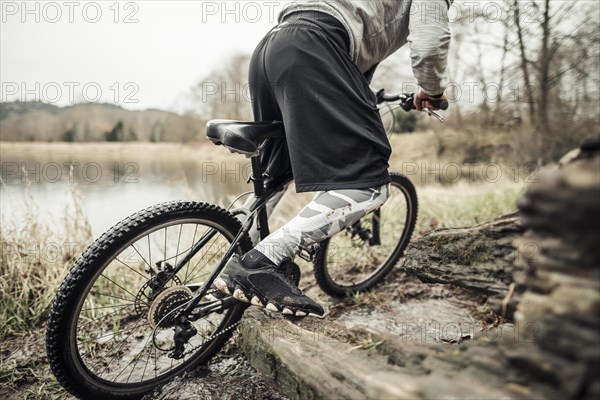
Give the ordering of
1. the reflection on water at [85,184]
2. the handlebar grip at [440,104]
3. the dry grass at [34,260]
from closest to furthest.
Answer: the handlebar grip at [440,104] < the dry grass at [34,260] < the reflection on water at [85,184]

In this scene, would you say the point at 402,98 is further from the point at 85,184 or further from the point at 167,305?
the point at 85,184

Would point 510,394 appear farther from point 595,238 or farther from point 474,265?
point 474,265

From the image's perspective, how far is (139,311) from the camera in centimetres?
171

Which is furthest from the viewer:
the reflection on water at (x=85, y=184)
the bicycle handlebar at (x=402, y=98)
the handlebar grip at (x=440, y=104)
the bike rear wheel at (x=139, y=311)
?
the reflection on water at (x=85, y=184)

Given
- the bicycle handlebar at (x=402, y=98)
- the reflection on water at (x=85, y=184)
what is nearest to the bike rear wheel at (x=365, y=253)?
the bicycle handlebar at (x=402, y=98)

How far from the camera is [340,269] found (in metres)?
3.00

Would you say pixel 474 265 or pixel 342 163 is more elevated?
pixel 342 163

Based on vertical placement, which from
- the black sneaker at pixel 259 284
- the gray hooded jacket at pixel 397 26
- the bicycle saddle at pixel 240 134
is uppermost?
the gray hooded jacket at pixel 397 26

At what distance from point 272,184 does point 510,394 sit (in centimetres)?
132

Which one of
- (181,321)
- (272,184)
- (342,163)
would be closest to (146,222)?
(181,321)

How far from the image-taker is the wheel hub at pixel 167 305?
1.63m

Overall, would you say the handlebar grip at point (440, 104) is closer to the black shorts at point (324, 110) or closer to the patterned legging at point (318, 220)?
the black shorts at point (324, 110)

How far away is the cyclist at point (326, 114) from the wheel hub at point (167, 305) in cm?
20

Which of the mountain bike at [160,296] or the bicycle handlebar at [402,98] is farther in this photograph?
the bicycle handlebar at [402,98]
